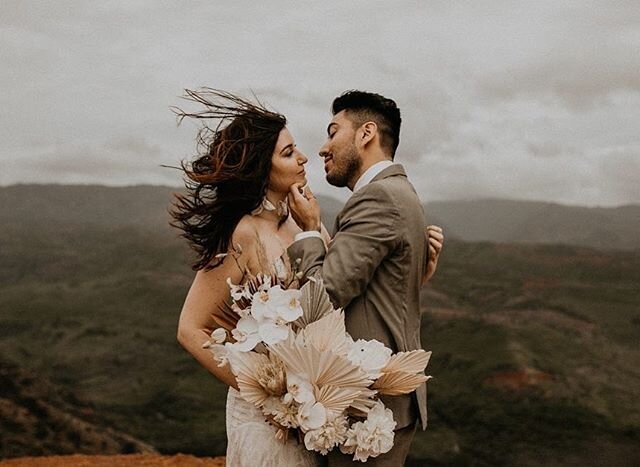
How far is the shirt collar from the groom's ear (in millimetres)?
139

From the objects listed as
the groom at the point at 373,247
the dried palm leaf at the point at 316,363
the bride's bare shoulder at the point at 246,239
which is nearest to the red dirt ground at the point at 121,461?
the bride's bare shoulder at the point at 246,239

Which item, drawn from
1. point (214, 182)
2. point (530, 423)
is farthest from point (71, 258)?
point (214, 182)

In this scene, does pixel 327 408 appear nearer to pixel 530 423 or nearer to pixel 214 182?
pixel 214 182

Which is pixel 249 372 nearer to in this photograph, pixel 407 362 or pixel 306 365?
pixel 306 365

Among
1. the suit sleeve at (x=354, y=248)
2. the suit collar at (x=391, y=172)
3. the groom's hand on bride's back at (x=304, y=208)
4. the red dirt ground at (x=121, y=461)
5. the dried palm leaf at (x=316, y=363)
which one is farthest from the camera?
the red dirt ground at (x=121, y=461)

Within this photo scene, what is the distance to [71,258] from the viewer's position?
147000 millimetres

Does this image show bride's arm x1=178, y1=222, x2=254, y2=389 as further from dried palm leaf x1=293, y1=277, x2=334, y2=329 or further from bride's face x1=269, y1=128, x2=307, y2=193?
dried palm leaf x1=293, y1=277, x2=334, y2=329

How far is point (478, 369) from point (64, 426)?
126 feet

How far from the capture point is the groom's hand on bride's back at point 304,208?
11.4 ft

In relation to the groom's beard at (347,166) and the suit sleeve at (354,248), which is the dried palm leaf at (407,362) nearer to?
the suit sleeve at (354,248)

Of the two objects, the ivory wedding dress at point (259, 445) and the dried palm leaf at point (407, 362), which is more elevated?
the dried palm leaf at point (407, 362)

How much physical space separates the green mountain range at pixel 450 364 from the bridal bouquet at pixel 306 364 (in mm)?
751

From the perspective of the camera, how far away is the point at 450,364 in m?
59.9

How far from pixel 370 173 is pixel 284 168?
1.66 feet
